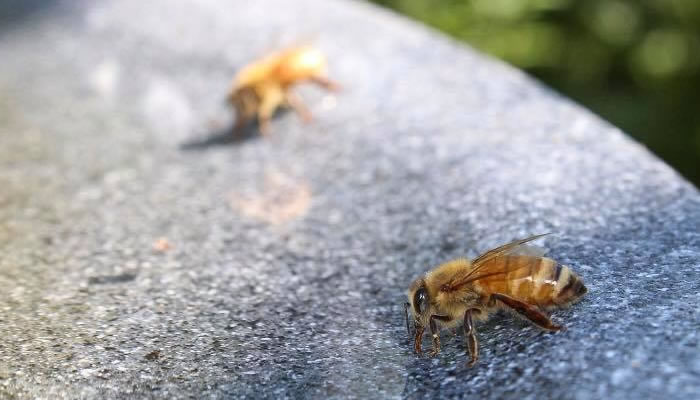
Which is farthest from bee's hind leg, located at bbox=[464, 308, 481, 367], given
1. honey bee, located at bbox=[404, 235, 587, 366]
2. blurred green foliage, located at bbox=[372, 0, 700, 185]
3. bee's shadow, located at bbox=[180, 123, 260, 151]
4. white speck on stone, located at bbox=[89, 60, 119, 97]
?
blurred green foliage, located at bbox=[372, 0, 700, 185]

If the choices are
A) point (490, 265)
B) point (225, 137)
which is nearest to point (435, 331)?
point (490, 265)

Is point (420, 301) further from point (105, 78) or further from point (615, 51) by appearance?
point (615, 51)

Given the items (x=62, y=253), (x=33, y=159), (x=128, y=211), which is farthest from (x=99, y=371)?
(x=33, y=159)

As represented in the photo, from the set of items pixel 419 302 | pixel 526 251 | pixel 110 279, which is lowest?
pixel 110 279

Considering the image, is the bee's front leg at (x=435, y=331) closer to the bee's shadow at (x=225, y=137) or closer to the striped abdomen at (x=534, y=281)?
the striped abdomen at (x=534, y=281)

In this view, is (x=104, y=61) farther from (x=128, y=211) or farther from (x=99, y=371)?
(x=99, y=371)

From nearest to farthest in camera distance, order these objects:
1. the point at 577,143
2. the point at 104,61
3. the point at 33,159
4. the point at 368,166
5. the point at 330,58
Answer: the point at 577,143 → the point at 368,166 → the point at 33,159 → the point at 330,58 → the point at 104,61
